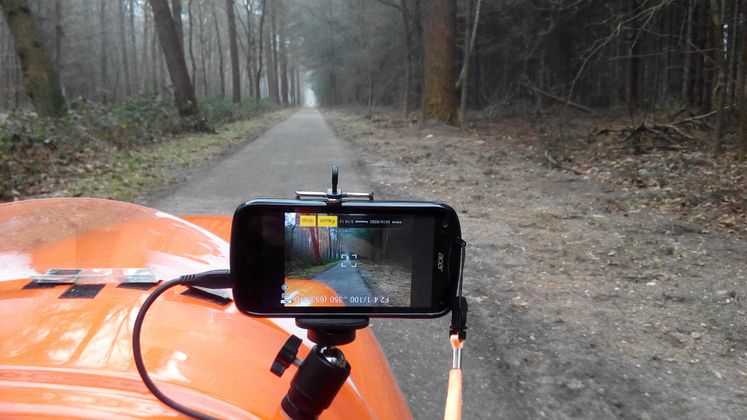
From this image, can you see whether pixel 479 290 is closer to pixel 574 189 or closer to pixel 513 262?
pixel 513 262

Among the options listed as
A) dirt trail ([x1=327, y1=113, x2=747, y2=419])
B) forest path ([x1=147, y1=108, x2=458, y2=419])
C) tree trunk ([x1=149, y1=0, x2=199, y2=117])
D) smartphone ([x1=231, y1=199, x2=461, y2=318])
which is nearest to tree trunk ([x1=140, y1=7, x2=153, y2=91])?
tree trunk ([x1=149, y1=0, x2=199, y2=117])

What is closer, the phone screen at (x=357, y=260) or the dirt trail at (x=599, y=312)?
the phone screen at (x=357, y=260)

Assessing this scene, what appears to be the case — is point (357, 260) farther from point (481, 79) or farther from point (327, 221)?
point (481, 79)

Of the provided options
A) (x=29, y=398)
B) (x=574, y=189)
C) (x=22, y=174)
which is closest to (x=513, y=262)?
(x=574, y=189)

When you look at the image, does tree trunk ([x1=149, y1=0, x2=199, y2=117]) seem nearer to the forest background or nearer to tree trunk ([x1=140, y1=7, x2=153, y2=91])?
the forest background

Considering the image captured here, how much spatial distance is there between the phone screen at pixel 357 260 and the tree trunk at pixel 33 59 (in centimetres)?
1376

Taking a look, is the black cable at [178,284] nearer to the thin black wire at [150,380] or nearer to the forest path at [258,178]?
the thin black wire at [150,380]

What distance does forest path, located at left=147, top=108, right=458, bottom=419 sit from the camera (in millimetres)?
3449

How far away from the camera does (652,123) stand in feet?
42.8

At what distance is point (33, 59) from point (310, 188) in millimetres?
8031

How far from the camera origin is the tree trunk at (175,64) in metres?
18.6

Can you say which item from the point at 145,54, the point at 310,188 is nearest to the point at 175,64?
the point at 310,188

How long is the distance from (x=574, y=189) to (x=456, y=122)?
1001 cm

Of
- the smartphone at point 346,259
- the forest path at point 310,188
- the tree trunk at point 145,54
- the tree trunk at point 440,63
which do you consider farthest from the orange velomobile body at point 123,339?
the tree trunk at point 145,54
